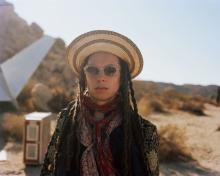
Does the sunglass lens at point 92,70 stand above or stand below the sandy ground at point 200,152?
above

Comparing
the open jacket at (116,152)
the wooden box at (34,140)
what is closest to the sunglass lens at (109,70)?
the open jacket at (116,152)

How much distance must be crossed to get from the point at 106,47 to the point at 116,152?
0.59 m

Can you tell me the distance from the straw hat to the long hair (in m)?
0.07

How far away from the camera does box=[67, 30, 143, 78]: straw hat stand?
8.73 feet

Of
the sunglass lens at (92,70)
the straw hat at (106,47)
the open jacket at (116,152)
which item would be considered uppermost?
the straw hat at (106,47)

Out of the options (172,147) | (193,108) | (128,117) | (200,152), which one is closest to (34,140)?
(172,147)

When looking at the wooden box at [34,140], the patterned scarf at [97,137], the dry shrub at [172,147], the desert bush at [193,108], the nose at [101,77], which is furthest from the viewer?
the desert bush at [193,108]

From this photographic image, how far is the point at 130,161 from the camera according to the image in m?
2.49

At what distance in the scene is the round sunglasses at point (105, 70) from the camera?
2.64 m

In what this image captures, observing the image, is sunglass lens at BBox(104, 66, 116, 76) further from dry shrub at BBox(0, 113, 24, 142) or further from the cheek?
dry shrub at BBox(0, 113, 24, 142)

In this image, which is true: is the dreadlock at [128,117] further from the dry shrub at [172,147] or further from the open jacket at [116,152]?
the dry shrub at [172,147]

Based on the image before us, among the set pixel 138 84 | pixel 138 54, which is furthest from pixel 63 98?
pixel 138 54

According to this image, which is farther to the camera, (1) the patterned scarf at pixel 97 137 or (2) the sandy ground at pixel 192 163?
(2) the sandy ground at pixel 192 163

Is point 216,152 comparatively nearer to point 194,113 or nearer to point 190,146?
point 190,146
